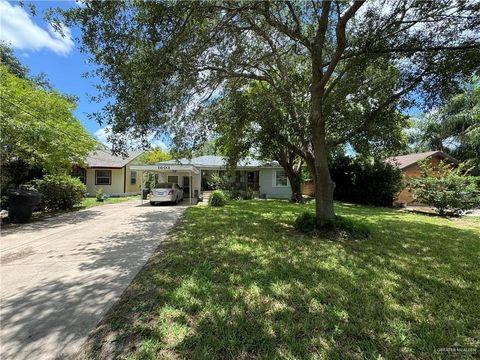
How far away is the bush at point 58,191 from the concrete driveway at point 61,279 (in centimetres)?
381

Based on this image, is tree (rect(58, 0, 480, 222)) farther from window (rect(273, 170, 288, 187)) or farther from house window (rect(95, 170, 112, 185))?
house window (rect(95, 170, 112, 185))

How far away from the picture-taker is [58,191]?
12.8 m

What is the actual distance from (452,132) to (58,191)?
3524 cm

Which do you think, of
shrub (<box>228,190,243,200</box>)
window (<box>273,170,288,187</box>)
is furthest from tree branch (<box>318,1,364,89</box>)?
window (<box>273,170,288,187</box>)

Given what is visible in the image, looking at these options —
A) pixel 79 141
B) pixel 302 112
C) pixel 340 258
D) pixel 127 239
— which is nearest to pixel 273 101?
pixel 302 112

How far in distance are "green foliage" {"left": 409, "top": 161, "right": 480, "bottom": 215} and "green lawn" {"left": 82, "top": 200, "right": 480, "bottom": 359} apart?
769 centimetres

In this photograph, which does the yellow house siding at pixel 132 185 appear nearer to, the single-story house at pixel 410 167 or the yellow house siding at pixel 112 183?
the yellow house siding at pixel 112 183

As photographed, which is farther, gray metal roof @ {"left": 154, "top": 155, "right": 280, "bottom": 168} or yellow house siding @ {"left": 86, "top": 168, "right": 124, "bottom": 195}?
yellow house siding @ {"left": 86, "top": 168, "right": 124, "bottom": 195}

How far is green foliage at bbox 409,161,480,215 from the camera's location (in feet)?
40.3

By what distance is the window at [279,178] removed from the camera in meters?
23.3

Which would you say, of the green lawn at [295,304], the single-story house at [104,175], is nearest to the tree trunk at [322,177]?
the green lawn at [295,304]

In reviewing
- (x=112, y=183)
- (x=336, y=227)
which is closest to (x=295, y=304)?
(x=336, y=227)

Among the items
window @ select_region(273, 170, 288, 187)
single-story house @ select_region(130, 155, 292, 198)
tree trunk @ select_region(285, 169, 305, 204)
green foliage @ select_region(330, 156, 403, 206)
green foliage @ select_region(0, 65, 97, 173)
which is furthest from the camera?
window @ select_region(273, 170, 288, 187)

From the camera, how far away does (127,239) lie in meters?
7.41
